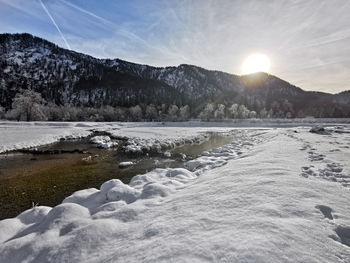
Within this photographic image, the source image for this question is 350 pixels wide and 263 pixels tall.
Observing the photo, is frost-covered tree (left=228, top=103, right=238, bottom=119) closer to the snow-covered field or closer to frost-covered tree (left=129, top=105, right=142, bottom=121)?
frost-covered tree (left=129, top=105, right=142, bottom=121)

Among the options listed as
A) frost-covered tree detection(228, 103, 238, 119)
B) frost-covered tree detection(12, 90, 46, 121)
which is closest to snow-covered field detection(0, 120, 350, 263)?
frost-covered tree detection(12, 90, 46, 121)

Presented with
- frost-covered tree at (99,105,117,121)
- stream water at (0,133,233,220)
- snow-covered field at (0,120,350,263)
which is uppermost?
frost-covered tree at (99,105,117,121)

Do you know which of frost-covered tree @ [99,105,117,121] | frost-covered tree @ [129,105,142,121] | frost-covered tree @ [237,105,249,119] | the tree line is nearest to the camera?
the tree line

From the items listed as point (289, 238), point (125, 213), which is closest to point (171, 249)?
point (289, 238)

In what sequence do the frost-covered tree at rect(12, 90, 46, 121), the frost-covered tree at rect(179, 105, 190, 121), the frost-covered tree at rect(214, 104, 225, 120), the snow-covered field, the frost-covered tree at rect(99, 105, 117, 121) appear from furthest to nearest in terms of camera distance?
the frost-covered tree at rect(179, 105, 190, 121)
the frost-covered tree at rect(214, 104, 225, 120)
the frost-covered tree at rect(99, 105, 117, 121)
the frost-covered tree at rect(12, 90, 46, 121)
the snow-covered field

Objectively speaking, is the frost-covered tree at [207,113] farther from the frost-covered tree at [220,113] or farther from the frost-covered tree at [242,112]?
the frost-covered tree at [242,112]

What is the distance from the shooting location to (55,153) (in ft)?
59.8

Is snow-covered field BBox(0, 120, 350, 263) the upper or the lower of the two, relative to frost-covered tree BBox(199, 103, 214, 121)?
lower

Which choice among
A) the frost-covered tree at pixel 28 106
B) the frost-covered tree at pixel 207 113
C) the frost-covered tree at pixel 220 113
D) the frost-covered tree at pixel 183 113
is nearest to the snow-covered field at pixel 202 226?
the frost-covered tree at pixel 28 106

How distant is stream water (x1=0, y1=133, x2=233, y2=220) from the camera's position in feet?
27.4

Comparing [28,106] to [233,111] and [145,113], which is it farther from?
[233,111]

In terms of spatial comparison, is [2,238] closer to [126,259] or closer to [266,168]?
[126,259]

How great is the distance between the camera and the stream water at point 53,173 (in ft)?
27.4

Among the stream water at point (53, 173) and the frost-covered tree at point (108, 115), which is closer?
the stream water at point (53, 173)
